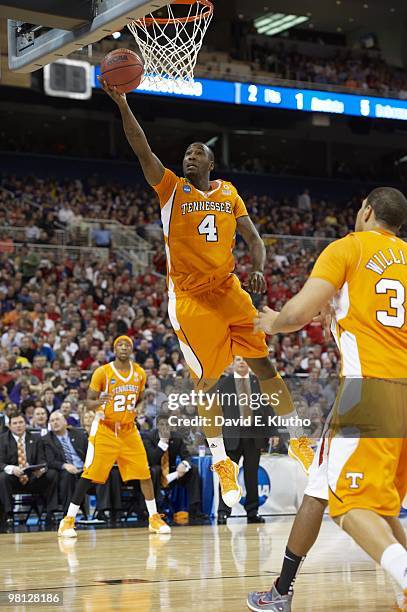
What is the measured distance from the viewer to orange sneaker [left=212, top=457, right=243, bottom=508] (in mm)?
7262

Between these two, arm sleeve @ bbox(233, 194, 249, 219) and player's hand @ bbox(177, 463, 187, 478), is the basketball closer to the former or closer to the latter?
arm sleeve @ bbox(233, 194, 249, 219)

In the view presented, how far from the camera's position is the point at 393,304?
15.1 feet

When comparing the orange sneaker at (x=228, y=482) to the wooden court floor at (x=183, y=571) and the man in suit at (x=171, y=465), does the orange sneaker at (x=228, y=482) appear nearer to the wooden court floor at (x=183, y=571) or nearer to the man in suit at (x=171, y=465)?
the wooden court floor at (x=183, y=571)

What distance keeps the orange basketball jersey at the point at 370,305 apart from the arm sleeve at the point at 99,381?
275 inches

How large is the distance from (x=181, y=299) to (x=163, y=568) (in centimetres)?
231

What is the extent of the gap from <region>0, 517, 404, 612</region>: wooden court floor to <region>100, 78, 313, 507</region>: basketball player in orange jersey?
0.81 meters

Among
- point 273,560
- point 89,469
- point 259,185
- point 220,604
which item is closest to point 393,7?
point 259,185

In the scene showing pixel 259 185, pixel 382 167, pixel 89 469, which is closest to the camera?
pixel 89 469

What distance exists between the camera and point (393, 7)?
103 feet

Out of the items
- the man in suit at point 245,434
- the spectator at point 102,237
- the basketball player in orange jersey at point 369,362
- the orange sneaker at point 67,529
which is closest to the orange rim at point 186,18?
the basketball player in orange jersey at point 369,362

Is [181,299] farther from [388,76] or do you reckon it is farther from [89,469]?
[388,76]

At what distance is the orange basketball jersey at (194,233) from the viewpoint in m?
7.03

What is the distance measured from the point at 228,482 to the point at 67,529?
13.7 ft

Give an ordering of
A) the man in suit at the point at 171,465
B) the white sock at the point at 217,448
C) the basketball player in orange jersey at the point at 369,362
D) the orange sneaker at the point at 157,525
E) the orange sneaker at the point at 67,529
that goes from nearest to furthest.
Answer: the basketball player in orange jersey at the point at 369,362 < the white sock at the point at 217,448 < the orange sneaker at the point at 67,529 < the orange sneaker at the point at 157,525 < the man in suit at the point at 171,465
